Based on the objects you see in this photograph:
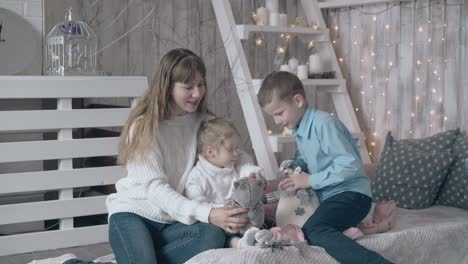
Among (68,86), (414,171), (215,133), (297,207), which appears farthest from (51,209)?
(414,171)

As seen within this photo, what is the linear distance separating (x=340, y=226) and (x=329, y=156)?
25 centimetres

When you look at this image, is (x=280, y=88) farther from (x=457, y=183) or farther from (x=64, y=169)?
(x=64, y=169)

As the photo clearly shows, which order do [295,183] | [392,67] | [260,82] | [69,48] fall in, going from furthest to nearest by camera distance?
[392,67]
[260,82]
[69,48]
[295,183]

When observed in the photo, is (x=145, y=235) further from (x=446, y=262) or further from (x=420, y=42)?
(x=420, y=42)

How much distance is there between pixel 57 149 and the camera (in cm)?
329

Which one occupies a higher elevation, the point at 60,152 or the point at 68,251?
the point at 60,152

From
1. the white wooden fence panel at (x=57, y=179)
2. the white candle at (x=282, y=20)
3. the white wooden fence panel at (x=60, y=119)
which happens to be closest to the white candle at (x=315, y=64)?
the white candle at (x=282, y=20)

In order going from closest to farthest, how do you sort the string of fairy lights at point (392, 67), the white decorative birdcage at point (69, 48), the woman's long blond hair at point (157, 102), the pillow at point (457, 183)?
1. the woman's long blond hair at point (157, 102)
2. the pillow at point (457, 183)
3. the white decorative birdcage at point (69, 48)
4. the string of fairy lights at point (392, 67)

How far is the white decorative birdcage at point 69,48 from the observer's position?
348 cm

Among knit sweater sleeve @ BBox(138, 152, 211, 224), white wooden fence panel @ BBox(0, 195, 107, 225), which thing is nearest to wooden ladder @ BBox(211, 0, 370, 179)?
white wooden fence panel @ BBox(0, 195, 107, 225)

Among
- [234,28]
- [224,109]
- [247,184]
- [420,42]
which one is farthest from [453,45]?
[247,184]

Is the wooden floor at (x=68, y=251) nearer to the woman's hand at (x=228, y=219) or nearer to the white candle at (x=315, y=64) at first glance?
the woman's hand at (x=228, y=219)

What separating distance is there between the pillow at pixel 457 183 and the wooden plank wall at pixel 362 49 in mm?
327

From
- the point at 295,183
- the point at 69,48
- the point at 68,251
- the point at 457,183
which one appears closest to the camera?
the point at 295,183
